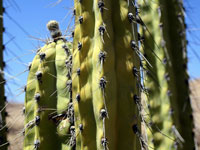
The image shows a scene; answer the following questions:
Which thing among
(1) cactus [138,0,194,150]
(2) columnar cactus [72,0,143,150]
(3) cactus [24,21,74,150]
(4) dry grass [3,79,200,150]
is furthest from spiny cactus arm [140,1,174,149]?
(2) columnar cactus [72,0,143,150]

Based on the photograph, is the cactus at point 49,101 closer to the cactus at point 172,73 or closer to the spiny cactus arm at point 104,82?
the spiny cactus arm at point 104,82

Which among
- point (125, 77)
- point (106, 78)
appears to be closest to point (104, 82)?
point (106, 78)

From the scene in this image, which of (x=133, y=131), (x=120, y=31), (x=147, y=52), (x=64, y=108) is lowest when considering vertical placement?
(x=133, y=131)

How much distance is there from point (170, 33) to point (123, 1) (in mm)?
1397

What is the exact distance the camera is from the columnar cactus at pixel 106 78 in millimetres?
1788

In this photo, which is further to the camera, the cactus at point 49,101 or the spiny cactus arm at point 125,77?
the cactus at point 49,101

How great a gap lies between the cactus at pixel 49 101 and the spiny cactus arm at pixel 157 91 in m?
0.85

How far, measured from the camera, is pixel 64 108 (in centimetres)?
257

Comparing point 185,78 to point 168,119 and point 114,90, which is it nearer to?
point 168,119

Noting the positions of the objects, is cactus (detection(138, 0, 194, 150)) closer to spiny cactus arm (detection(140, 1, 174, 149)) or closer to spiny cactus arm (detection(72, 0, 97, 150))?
spiny cactus arm (detection(140, 1, 174, 149))

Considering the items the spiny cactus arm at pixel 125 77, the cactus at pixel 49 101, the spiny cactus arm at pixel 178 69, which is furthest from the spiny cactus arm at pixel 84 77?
the spiny cactus arm at pixel 178 69

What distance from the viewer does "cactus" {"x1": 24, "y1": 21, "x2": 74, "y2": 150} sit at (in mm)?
2561

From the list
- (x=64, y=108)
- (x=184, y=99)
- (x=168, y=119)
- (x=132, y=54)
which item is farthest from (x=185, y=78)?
(x=132, y=54)

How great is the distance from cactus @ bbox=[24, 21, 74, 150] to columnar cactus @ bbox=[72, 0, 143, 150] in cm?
58
